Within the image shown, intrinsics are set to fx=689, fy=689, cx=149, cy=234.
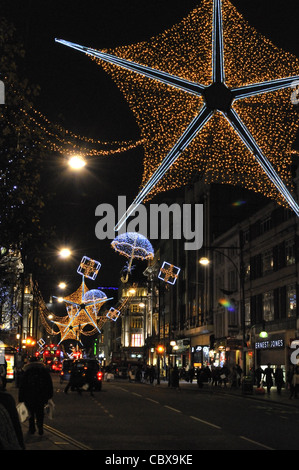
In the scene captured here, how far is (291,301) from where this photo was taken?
4700 centimetres

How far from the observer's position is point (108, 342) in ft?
621

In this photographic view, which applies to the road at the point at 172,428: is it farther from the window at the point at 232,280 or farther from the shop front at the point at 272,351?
the window at the point at 232,280

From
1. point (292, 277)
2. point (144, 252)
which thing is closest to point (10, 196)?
point (292, 277)

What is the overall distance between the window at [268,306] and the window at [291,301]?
3.59 m

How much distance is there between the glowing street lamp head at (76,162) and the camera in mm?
16562

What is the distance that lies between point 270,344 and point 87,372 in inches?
712

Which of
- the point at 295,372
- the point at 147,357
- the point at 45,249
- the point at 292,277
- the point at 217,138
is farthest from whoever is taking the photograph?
the point at 147,357

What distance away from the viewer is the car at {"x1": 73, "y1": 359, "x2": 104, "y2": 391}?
36.9 meters

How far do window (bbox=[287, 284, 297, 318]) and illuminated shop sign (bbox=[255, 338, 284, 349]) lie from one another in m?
2.25

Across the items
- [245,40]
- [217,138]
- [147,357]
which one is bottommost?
[147,357]

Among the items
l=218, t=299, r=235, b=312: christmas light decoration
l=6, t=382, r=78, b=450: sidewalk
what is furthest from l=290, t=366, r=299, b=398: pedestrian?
l=6, t=382, r=78, b=450: sidewalk

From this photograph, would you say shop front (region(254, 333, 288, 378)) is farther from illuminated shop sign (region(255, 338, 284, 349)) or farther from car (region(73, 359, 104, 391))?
car (region(73, 359, 104, 391))
